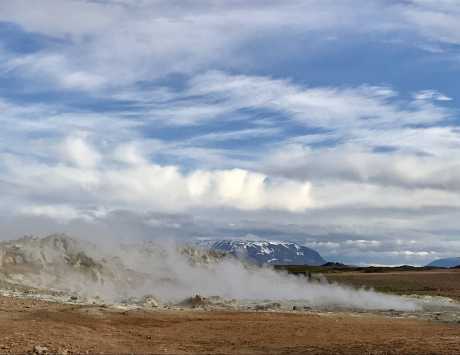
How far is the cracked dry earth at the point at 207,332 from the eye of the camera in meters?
25.0

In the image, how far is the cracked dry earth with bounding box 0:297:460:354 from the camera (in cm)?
2500

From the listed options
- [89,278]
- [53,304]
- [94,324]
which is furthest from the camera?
[89,278]

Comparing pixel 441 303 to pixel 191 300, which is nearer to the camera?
pixel 191 300

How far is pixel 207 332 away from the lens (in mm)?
31078

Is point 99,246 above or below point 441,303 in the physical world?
above

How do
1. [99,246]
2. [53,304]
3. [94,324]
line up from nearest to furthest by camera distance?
[94,324] < [53,304] < [99,246]

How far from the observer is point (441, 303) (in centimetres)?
5556

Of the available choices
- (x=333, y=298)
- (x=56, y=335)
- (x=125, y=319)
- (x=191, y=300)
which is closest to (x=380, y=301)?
(x=333, y=298)

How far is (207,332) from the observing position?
31.1 m

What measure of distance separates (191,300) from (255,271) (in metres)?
24.3

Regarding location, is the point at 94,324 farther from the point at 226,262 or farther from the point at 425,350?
the point at 226,262

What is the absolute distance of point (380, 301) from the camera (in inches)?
2128

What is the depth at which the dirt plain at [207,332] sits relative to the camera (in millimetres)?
24956

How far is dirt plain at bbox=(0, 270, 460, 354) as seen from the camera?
25.0m
